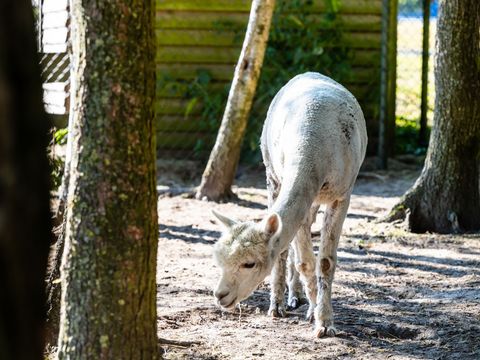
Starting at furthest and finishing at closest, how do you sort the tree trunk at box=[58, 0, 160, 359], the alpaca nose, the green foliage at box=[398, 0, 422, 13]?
the green foliage at box=[398, 0, 422, 13] < the alpaca nose < the tree trunk at box=[58, 0, 160, 359]

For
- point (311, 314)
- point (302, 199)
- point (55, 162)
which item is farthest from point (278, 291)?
point (55, 162)

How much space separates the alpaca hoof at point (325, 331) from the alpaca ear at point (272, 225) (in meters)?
0.85

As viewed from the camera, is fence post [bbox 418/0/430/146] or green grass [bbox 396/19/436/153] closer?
fence post [bbox 418/0/430/146]

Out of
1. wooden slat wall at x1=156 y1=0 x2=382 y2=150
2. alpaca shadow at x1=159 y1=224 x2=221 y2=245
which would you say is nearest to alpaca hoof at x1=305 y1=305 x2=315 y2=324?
alpaca shadow at x1=159 y1=224 x2=221 y2=245

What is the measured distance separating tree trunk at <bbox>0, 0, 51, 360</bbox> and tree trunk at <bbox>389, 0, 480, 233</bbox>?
659cm

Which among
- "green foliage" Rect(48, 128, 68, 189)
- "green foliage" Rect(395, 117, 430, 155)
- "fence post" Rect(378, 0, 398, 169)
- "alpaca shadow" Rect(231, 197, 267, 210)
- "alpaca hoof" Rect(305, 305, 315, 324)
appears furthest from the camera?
"green foliage" Rect(395, 117, 430, 155)

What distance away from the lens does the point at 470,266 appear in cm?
712

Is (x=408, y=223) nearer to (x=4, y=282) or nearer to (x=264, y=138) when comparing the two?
(x=264, y=138)

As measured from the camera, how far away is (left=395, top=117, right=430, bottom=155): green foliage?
512 inches

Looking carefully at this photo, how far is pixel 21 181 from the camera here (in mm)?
1806

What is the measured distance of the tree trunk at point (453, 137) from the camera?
7.90 m

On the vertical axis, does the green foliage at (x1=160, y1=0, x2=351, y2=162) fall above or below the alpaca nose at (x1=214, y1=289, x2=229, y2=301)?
above

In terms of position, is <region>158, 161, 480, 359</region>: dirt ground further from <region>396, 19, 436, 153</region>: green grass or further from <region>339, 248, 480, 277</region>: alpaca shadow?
<region>396, 19, 436, 153</region>: green grass

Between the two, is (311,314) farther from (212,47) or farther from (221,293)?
(212,47)
